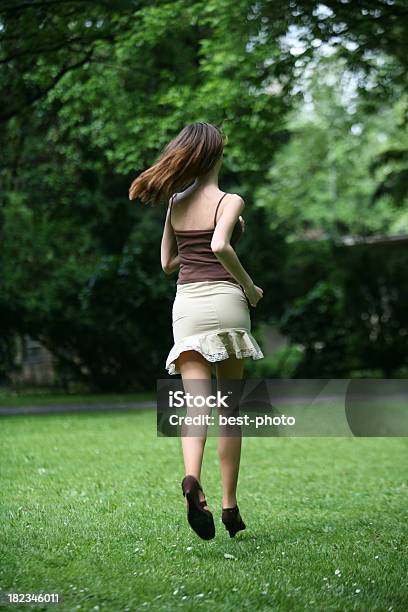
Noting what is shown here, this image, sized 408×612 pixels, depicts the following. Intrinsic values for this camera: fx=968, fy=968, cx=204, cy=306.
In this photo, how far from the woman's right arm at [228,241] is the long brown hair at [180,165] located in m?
0.24

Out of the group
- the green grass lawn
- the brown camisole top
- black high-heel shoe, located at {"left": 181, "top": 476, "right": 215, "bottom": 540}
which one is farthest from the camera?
the brown camisole top

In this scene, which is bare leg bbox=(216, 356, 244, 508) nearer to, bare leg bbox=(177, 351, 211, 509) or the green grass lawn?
bare leg bbox=(177, 351, 211, 509)

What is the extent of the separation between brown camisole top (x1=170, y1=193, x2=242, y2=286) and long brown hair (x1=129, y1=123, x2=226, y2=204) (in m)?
0.21

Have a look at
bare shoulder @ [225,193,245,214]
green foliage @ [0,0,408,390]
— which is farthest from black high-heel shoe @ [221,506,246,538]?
green foliage @ [0,0,408,390]

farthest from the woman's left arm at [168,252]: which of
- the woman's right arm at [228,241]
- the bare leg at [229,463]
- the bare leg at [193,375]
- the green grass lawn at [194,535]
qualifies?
the green grass lawn at [194,535]

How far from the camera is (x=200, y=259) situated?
5.16 meters

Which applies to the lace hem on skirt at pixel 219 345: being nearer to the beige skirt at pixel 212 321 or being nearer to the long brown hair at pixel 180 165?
the beige skirt at pixel 212 321

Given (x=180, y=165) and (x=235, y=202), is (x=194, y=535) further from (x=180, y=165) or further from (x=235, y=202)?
(x=180, y=165)

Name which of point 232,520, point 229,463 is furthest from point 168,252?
point 232,520

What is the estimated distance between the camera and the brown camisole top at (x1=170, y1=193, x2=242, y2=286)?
512 cm

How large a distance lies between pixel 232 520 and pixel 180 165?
198 centimetres

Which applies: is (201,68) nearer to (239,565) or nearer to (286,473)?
(286,473)

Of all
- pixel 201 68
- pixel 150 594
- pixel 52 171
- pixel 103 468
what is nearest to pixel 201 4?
pixel 201 68

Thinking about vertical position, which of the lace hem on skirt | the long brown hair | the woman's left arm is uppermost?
the long brown hair
